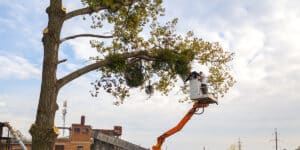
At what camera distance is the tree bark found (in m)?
11.2

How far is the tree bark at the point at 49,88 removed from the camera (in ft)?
36.8

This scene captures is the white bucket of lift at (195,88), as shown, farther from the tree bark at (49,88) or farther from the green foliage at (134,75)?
the tree bark at (49,88)

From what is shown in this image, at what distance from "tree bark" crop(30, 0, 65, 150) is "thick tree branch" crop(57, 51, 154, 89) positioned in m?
0.28

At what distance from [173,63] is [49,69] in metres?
3.64

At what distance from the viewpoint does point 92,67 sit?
41.3ft

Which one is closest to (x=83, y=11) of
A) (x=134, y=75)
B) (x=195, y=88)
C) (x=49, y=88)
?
Answer: (x=134, y=75)

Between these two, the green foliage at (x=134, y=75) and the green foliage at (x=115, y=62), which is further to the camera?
the green foliage at (x=134, y=75)

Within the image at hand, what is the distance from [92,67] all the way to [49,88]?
4.95ft

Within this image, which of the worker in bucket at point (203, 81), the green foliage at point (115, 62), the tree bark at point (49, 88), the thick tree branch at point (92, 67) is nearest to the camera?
the tree bark at point (49, 88)

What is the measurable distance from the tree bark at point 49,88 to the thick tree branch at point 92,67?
10.9 inches

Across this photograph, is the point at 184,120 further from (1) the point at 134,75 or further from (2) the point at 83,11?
(2) the point at 83,11

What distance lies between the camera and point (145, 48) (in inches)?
525

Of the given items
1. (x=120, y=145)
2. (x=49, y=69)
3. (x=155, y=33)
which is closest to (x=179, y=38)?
(x=155, y=33)

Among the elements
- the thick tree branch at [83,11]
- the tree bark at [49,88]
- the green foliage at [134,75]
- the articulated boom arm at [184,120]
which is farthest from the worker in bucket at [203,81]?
the tree bark at [49,88]
